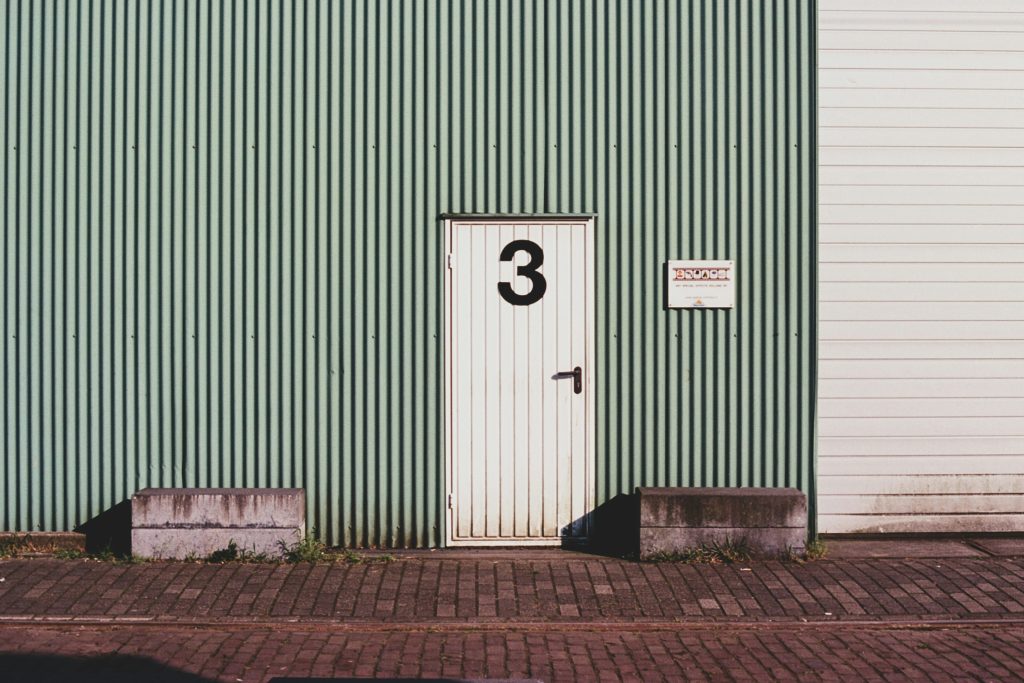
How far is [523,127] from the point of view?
9453 millimetres

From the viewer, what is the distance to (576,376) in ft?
30.7

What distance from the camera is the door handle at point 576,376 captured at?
30.7ft

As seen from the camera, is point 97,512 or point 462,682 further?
point 97,512

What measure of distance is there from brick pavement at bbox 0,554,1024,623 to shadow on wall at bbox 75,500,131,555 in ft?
1.33

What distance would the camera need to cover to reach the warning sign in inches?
374

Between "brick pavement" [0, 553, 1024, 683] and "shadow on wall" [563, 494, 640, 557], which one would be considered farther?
"shadow on wall" [563, 494, 640, 557]

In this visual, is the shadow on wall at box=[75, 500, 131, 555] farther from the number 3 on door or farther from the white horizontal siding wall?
the white horizontal siding wall

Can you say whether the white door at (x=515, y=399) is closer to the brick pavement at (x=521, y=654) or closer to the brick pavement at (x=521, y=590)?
the brick pavement at (x=521, y=590)

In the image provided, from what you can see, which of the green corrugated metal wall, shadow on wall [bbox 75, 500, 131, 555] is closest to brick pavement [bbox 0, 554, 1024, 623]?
shadow on wall [bbox 75, 500, 131, 555]

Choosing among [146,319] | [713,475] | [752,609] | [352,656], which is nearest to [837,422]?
[713,475]

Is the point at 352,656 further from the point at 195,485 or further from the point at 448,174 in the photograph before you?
the point at 448,174

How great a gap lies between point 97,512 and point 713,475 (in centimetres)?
502

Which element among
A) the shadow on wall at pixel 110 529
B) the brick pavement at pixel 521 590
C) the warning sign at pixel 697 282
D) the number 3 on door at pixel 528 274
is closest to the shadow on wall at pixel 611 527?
the brick pavement at pixel 521 590

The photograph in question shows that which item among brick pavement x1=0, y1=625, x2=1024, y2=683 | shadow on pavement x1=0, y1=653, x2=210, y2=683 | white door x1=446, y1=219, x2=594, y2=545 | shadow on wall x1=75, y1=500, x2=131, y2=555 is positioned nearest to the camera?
shadow on pavement x1=0, y1=653, x2=210, y2=683
